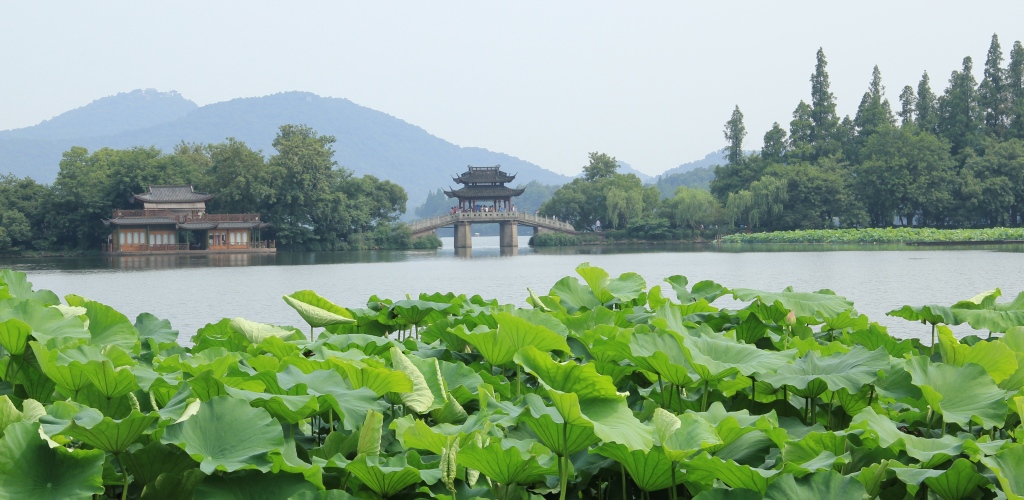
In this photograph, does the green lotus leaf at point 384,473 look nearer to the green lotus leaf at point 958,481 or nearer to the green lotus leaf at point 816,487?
the green lotus leaf at point 816,487

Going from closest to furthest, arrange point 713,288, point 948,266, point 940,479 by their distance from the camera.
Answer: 1. point 940,479
2. point 713,288
3. point 948,266

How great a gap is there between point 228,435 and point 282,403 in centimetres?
11

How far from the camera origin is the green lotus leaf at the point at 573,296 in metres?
2.87

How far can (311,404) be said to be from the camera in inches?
54.9

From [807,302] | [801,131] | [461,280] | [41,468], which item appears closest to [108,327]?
[41,468]

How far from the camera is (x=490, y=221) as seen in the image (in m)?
43.4

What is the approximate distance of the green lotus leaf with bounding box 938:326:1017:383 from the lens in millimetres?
1740

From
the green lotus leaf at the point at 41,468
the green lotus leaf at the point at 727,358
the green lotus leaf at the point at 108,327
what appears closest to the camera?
the green lotus leaf at the point at 41,468

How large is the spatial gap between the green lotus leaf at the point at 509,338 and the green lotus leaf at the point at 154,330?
94cm

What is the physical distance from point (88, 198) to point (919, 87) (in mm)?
38526

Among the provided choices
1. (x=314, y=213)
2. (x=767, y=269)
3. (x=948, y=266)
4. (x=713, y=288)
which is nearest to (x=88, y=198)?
(x=314, y=213)

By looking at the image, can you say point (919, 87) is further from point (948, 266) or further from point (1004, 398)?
point (1004, 398)

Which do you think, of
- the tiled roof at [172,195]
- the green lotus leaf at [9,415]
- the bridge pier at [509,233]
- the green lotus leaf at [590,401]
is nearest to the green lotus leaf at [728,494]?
the green lotus leaf at [590,401]

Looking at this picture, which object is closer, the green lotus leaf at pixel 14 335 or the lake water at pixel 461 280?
the green lotus leaf at pixel 14 335
